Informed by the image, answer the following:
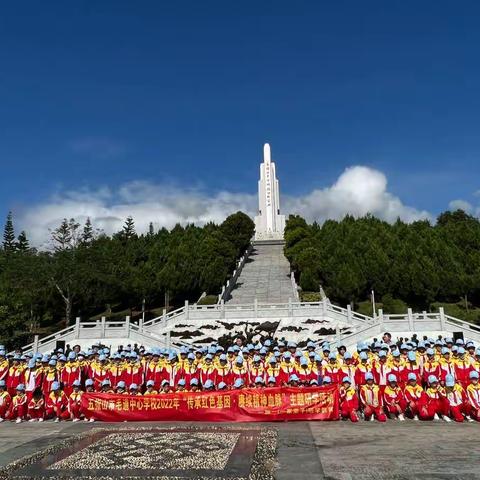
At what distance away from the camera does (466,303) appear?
3338 cm

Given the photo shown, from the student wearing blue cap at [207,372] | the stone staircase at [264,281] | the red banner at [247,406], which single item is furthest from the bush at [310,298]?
the red banner at [247,406]

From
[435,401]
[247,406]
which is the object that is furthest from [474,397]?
[247,406]

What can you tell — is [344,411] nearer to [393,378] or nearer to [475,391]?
[393,378]

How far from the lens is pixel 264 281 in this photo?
40.5 meters

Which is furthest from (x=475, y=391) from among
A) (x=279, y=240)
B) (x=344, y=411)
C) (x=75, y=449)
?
(x=279, y=240)

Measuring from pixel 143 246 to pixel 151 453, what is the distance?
43.7m

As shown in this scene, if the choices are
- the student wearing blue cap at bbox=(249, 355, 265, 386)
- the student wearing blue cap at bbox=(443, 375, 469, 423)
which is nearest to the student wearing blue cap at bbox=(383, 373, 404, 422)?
the student wearing blue cap at bbox=(443, 375, 469, 423)

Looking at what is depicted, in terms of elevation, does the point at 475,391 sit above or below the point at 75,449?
above

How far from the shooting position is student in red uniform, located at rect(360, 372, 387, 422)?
981 cm

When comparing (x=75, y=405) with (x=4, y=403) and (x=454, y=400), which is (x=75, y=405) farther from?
(x=454, y=400)

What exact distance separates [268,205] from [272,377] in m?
55.9

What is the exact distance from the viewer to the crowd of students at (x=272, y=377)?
981cm

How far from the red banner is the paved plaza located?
1.15 feet

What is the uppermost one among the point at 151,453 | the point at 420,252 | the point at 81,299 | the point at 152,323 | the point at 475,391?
the point at 420,252
